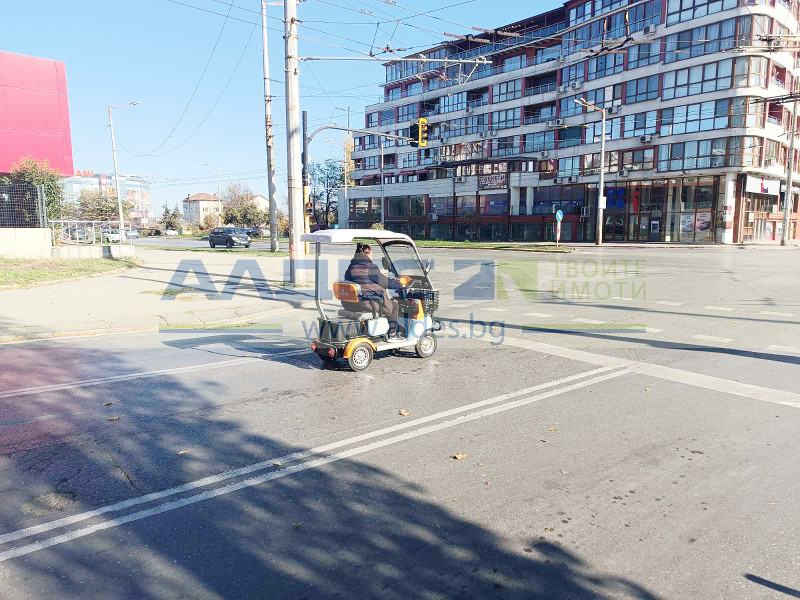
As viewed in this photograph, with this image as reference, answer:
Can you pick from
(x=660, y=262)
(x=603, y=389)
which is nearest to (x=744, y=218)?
(x=660, y=262)

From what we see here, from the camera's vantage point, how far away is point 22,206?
21.6m

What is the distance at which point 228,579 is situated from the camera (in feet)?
9.75

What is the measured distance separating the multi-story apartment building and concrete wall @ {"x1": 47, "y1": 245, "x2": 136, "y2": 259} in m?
21.4

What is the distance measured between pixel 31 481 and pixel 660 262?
25.4m

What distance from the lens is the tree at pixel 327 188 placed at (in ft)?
292

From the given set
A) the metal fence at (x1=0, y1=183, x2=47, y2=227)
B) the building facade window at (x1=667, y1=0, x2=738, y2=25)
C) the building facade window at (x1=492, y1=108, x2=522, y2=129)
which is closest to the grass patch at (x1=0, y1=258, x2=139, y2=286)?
the metal fence at (x1=0, y1=183, x2=47, y2=227)

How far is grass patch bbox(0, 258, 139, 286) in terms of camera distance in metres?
16.0

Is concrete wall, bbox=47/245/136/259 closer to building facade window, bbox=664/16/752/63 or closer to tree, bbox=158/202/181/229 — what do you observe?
building facade window, bbox=664/16/752/63

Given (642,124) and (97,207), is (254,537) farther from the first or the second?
(97,207)

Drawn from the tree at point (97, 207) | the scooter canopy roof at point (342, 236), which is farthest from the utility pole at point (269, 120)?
the tree at point (97, 207)

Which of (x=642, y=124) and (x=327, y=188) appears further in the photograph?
(x=327, y=188)

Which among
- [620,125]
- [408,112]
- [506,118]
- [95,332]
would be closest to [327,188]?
[408,112]

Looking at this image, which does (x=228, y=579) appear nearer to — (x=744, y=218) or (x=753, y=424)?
(x=753, y=424)

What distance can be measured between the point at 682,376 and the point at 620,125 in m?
46.4
